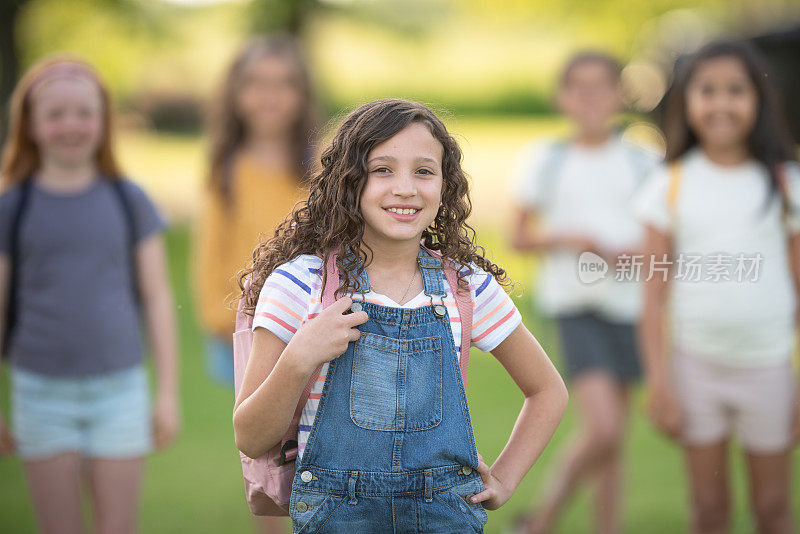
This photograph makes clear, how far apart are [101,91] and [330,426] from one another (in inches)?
62.7

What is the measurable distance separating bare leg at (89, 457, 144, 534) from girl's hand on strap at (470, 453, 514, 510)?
134cm

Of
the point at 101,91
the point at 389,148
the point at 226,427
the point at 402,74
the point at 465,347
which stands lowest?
the point at 226,427

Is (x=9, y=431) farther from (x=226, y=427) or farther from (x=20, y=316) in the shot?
(x=226, y=427)

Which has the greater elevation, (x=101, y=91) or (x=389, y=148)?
(x=101, y=91)

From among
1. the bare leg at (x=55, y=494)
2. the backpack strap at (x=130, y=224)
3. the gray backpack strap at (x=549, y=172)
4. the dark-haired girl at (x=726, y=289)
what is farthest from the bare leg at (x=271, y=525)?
the gray backpack strap at (x=549, y=172)

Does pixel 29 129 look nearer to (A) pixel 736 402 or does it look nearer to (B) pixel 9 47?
(A) pixel 736 402

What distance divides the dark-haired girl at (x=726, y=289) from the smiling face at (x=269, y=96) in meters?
→ 1.36

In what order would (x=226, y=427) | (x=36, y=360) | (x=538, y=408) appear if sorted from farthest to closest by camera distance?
1. (x=226, y=427)
2. (x=36, y=360)
3. (x=538, y=408)

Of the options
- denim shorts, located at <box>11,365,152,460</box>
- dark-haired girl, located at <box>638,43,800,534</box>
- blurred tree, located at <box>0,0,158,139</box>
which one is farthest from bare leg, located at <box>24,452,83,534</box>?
blurred tree, located at <box>0,0,158,139</box>

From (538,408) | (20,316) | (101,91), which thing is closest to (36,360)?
(20,316)

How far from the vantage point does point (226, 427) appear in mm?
5305

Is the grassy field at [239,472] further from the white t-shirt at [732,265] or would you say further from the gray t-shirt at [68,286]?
the gray t-shirt at [68,286]

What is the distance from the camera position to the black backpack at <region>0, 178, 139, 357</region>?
101 inches

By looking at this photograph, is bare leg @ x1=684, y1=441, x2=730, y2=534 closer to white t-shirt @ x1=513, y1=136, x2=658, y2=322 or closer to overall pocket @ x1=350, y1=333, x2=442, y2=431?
white t-shirt @ x1=513, y1=136, x2=658, y2=322
